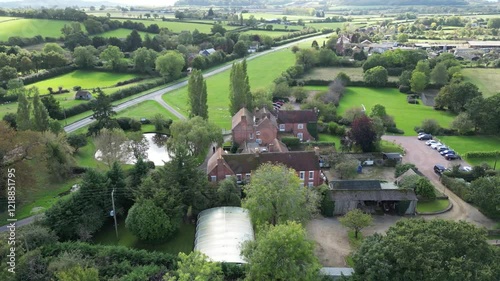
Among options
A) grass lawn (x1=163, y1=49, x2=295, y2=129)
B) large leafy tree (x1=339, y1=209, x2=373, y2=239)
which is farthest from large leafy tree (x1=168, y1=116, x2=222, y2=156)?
large leafy tree (x1=339, y1=209, x2=373, y2=239)

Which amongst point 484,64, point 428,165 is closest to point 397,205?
point 428,165

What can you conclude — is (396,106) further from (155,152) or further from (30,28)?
(30,28)

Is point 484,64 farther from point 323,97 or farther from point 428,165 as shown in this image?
point 428,165

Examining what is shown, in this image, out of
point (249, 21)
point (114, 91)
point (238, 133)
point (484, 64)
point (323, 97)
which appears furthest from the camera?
point (249, 21)

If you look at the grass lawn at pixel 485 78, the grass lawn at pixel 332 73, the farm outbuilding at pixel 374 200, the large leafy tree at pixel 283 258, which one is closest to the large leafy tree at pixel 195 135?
the farm outbuilding at pixel 374 200

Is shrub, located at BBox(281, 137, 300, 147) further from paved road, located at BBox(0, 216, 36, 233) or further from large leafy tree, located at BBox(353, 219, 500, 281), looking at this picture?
paved road, located at BBox(0, 216, 36, 233)

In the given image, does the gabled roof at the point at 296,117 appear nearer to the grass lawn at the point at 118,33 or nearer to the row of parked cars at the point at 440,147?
the row of parked cars at the point at 440,147

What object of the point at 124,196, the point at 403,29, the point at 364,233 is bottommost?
the point at 364,233
